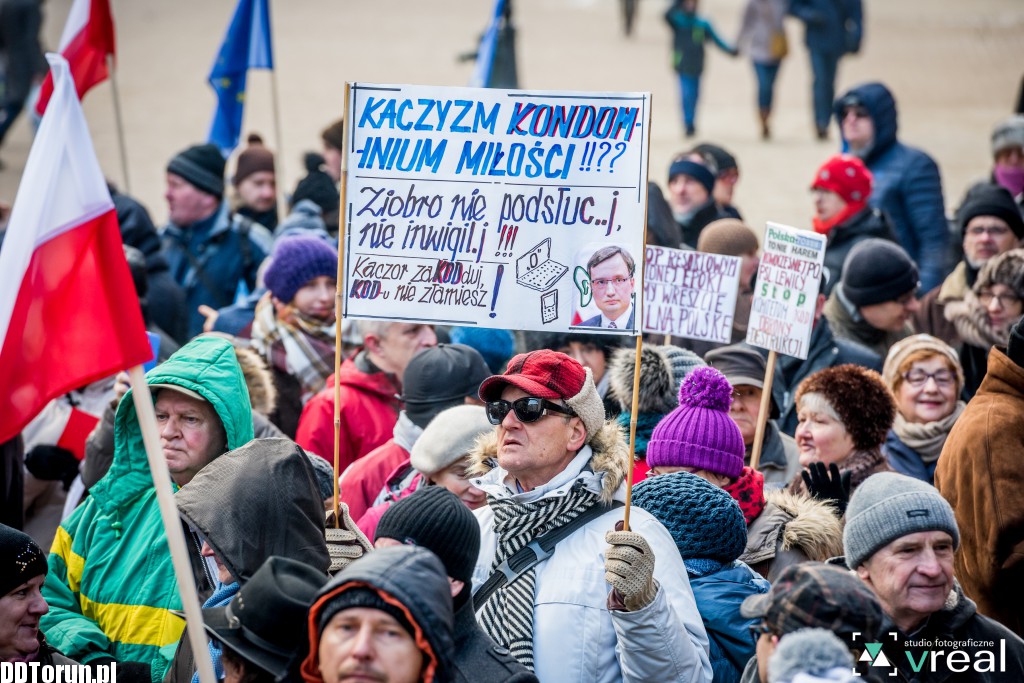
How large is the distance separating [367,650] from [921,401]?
147 inches

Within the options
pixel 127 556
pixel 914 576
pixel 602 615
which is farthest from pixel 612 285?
pixel 127 556

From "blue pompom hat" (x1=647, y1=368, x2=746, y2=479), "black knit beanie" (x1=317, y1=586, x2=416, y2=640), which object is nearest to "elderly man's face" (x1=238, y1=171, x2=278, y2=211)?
"blue pompom hat" (x1=647, y1=368, x2=746, y2=479)

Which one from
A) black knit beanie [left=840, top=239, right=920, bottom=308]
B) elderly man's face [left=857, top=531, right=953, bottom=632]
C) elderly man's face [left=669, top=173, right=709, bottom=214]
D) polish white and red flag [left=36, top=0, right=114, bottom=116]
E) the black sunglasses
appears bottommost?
elderly man's face [left=857, top=531, right=953, bottom=632]

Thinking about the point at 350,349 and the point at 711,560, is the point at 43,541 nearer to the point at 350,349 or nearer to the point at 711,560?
the point at 350,349

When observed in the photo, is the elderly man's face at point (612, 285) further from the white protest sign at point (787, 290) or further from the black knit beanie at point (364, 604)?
the white protest sign at point (787, 290)

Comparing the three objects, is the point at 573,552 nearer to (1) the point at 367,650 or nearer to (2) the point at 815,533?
(2) the point at 815,533

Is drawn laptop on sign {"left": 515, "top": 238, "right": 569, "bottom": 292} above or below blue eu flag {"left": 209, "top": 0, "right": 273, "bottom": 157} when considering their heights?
below

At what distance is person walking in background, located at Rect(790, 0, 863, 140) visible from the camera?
56.0 feet

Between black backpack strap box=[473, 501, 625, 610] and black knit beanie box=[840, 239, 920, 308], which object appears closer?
black backpack strap box=[473, 501, 625, 610]

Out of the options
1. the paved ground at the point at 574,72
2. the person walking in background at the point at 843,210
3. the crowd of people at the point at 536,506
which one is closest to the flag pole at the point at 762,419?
the crowd of people at the point at 536,506

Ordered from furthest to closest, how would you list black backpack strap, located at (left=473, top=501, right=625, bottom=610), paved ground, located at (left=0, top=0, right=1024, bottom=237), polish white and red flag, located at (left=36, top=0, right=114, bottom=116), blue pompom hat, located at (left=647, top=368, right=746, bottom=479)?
paved ground, located at (left=0, top=0, right=1024, bottom=237) < polish white and red flag, located at (left=36, top=0, right=114, bottom=116) < blue pompom hat, located at (left=647, top=368, right=746, bottom=479) < black backpack strap, located at (left=473, top=501, right=625, bottom=610)

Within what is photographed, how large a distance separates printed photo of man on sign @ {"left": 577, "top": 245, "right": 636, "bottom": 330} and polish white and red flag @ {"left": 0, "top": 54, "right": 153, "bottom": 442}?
1.43 meters

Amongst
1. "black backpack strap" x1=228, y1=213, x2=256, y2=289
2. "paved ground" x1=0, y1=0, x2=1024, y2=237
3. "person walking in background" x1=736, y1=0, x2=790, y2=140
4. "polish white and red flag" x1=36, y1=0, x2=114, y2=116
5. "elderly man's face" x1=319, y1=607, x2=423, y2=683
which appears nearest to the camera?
"elderly man's face" x1=319, y1=607, x2=423, y2=683

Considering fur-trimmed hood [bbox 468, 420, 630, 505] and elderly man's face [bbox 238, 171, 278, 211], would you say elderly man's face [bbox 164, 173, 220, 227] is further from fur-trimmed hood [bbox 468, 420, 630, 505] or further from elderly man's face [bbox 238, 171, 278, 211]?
fur-trimmed hood [bbox 468, 420, 630, 505]
